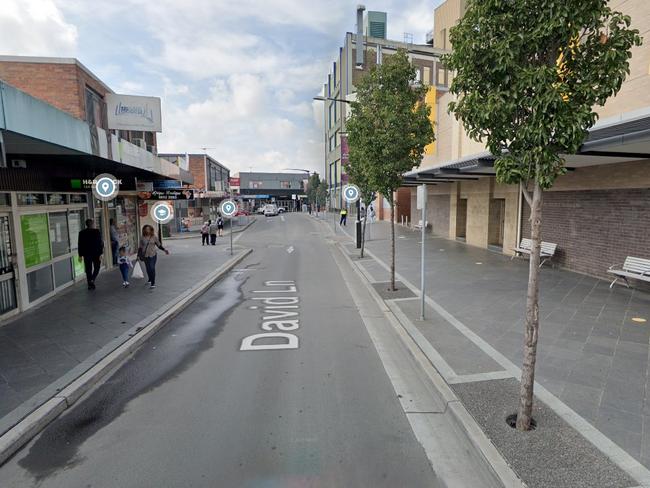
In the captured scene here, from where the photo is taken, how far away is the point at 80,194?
11703 millimetres

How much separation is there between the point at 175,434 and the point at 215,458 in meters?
0.65

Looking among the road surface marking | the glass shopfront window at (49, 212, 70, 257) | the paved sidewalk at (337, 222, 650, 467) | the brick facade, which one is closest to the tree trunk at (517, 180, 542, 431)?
the paved sidewalk at (337, 222, 650, 467)

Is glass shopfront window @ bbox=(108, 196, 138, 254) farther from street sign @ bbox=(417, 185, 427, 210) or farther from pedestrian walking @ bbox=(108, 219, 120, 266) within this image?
street sign @ bbox=(417, 185, 427, 210)

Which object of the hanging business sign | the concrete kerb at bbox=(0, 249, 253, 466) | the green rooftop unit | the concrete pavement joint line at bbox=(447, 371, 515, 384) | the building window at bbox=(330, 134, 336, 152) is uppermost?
the green rooftop unit

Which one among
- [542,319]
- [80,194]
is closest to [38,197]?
[80,194]

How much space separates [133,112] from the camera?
45.9 feet

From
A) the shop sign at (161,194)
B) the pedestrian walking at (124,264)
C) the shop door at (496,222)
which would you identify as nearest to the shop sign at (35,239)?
the pedestrian walking at (124,264)

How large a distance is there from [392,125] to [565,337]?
5507mm

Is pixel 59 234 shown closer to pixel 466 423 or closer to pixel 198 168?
pixel 466 423

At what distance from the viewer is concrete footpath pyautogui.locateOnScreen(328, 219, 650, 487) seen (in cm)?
341

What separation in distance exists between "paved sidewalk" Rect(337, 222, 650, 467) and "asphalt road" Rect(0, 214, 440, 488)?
1.39m

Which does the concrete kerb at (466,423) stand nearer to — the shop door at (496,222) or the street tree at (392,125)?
the street tree at (392,125)

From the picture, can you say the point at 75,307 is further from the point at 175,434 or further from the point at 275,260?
the point at 275,260

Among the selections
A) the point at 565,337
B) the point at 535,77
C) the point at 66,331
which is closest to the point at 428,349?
the point at 565,337
